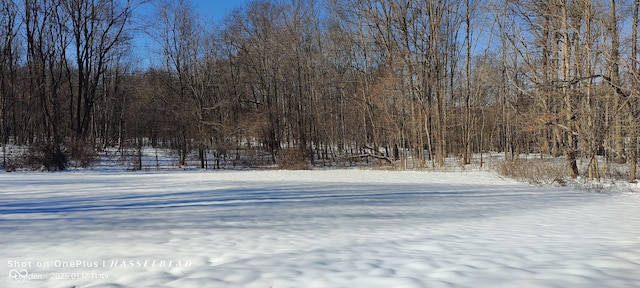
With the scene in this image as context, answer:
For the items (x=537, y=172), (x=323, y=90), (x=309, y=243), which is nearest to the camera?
(x=309, y=243)

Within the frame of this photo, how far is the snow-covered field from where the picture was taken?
3156 mm

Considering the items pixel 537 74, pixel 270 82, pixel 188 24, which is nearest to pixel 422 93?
pixel 537 74

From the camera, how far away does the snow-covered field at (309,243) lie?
3156 mm

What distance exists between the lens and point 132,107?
42594 millimetres

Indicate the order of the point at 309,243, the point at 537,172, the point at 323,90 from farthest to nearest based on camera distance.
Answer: the point at 323,90, the point at 537,172, the point at 309,243

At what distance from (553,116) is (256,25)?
2679cm

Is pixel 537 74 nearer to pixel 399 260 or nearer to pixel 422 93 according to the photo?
pixel 422 93

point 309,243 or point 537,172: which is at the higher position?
point 537,172

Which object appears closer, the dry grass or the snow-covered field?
the snow-covered field

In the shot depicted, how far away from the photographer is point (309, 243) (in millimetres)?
4559

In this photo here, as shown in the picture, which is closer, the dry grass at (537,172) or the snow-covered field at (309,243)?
the snow-covered field at (309,243)

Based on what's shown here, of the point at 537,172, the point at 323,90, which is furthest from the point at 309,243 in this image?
the point at 323,90

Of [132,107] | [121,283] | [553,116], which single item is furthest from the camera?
[132,107]

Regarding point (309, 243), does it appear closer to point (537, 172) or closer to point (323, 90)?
point (537, 172)
